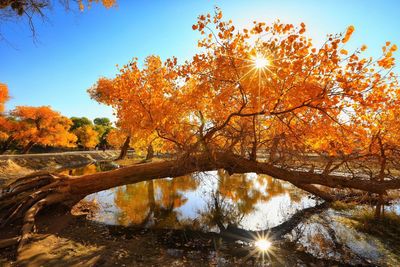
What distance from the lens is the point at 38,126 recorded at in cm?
4334

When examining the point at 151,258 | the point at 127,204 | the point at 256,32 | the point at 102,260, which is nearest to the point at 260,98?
the point at 256,32

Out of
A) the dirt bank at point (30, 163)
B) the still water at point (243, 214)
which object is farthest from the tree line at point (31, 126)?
the still water at point (243, 214)

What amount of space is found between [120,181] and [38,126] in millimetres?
40351

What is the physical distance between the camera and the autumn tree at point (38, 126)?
41.6 m

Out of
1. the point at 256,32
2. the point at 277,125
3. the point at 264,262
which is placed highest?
the point at 256,32

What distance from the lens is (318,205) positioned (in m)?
14.7

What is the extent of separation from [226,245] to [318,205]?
8544mm

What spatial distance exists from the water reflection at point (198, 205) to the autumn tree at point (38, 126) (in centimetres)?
3190

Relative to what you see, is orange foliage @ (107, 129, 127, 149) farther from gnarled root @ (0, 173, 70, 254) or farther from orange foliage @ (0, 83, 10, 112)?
gnarled root @ (0, 173, 70, 254)

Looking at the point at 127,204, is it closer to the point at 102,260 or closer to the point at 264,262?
the point at 102,260

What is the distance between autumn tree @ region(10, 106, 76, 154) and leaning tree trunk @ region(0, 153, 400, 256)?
36292 mm

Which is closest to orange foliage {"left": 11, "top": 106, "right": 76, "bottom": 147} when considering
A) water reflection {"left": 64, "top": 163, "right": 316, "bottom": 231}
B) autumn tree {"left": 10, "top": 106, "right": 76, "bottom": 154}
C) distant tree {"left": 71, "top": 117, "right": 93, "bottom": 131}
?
autumn tree {"left": 10, "top": 106, "right": 76, "bottom": 154}

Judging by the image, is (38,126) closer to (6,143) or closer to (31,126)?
(31,126)

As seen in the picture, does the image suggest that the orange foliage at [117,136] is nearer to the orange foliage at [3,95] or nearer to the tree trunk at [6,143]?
the tree trunk at [6,143]
